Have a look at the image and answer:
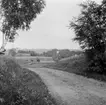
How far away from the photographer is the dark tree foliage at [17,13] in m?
19.4

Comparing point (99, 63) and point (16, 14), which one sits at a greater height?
point (16, 14)

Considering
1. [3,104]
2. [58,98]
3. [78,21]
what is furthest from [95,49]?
[3,104]

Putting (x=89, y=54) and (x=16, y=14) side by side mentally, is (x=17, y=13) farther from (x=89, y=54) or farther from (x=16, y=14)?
(x=89, y=54)

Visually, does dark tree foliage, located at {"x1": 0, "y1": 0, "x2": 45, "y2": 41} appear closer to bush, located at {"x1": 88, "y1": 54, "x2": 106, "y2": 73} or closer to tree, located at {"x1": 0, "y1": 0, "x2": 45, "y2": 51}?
Result: tree, located at {"x1": 0, "y1": 0, "x2": 45, "y2": 51}

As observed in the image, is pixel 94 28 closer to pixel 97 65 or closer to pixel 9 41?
pixel 97 65

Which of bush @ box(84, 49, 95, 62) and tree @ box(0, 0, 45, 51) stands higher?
tree @ box(0, 0, 45, 51)

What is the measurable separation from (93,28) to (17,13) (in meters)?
8.09

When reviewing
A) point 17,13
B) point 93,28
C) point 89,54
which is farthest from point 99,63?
point 17,13

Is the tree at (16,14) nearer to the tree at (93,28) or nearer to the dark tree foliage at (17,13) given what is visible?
the dark tree foliage at (17,13)

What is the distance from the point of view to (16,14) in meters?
19.1

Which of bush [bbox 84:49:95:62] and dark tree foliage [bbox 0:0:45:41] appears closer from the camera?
dark tree foliage [bbox 0:0:45:41]

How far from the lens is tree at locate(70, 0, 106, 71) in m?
19.6

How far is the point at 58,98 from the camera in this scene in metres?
9.85

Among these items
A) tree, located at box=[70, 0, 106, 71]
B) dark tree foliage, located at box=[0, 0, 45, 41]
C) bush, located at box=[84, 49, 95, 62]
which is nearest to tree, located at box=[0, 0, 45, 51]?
dark tree foliage, located at box=[0, 0, 45, 41]
